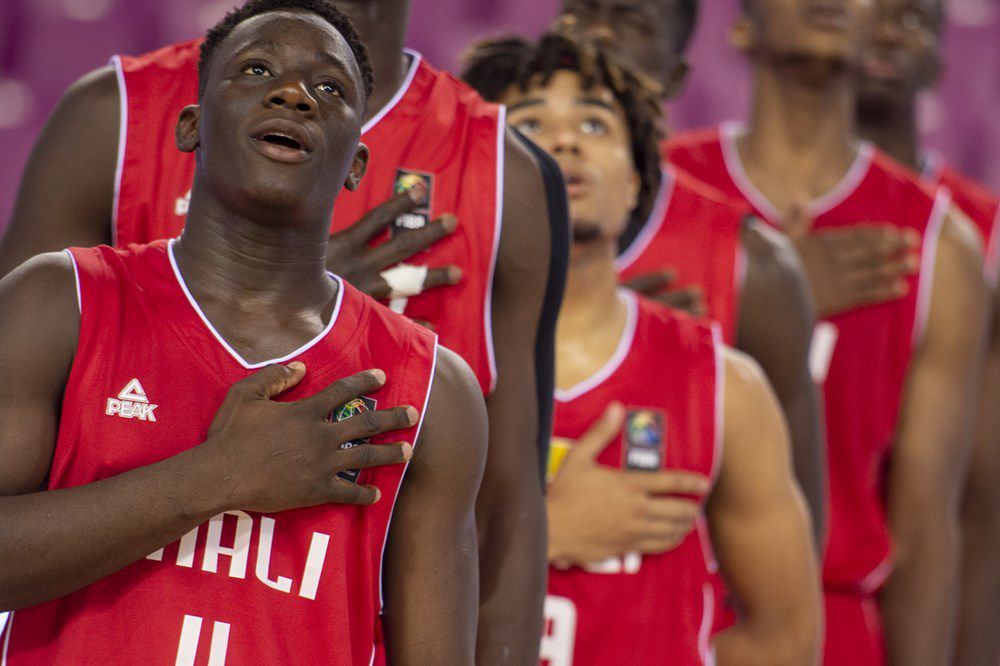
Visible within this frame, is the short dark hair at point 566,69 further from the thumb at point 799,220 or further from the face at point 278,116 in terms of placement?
the face at point 278,116

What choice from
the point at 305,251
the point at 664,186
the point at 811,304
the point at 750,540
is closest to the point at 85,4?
the point at 664,186

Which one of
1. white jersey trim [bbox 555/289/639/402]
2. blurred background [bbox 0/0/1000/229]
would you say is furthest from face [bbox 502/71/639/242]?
blurred background [bbox 0/0/1000/229]

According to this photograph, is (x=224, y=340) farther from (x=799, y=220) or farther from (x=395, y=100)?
(x=799, y=220)

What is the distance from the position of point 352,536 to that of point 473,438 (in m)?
0.15

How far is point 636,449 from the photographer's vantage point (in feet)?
9.34

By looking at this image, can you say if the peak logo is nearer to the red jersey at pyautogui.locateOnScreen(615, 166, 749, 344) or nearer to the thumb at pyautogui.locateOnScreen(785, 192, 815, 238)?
the red jersey at pyautogui.locateOnScreen(615, 166, 749, 344)

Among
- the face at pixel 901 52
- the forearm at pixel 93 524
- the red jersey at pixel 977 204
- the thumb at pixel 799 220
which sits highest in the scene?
the face at pixel 901 52

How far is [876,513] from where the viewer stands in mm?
3785

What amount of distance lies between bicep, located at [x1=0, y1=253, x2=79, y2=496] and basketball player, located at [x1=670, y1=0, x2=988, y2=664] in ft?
7.69

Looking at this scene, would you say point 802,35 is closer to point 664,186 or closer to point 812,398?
point 664,186

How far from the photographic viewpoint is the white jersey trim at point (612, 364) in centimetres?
289

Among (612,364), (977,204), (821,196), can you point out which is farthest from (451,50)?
(612,364)

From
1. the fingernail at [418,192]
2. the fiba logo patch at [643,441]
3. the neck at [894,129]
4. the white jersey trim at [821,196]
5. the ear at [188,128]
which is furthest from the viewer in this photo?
the neck at [894,129]

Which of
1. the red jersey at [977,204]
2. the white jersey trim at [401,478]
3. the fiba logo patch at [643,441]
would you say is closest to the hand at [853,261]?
the red jersey at [977,204]
